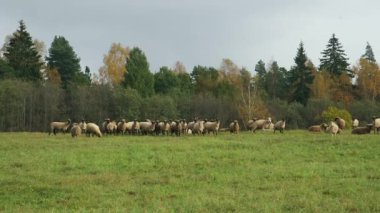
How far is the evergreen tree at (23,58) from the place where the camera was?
7525 cm

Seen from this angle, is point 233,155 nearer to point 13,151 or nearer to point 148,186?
point 148,186

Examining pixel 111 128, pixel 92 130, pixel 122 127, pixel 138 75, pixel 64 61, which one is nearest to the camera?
pixel 92 130

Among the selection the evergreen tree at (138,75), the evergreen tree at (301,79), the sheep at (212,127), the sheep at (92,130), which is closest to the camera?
the sheep at (92,130)

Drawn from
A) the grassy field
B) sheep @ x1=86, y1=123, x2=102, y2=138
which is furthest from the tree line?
the grassy field

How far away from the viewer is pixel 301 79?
283 feet

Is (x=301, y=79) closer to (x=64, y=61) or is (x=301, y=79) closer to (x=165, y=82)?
(x=165, y=82)

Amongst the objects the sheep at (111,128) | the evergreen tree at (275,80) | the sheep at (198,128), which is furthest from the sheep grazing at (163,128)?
the evergreen tree at (275,80)

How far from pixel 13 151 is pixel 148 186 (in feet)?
37.8

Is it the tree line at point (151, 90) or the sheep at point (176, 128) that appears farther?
the tree line at point (151, 90)

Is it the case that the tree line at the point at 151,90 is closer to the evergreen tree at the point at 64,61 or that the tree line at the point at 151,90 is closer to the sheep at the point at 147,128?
the evergreen tree at the point at 64,61

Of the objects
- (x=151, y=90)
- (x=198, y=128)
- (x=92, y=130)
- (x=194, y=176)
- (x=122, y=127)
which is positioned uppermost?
(x=151, y=90)

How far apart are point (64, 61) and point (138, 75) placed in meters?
13.0

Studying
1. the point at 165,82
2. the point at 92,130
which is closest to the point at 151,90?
the point at 165,82

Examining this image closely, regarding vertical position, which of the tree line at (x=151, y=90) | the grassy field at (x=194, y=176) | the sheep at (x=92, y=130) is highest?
the tree line at (x=151, y=90)
